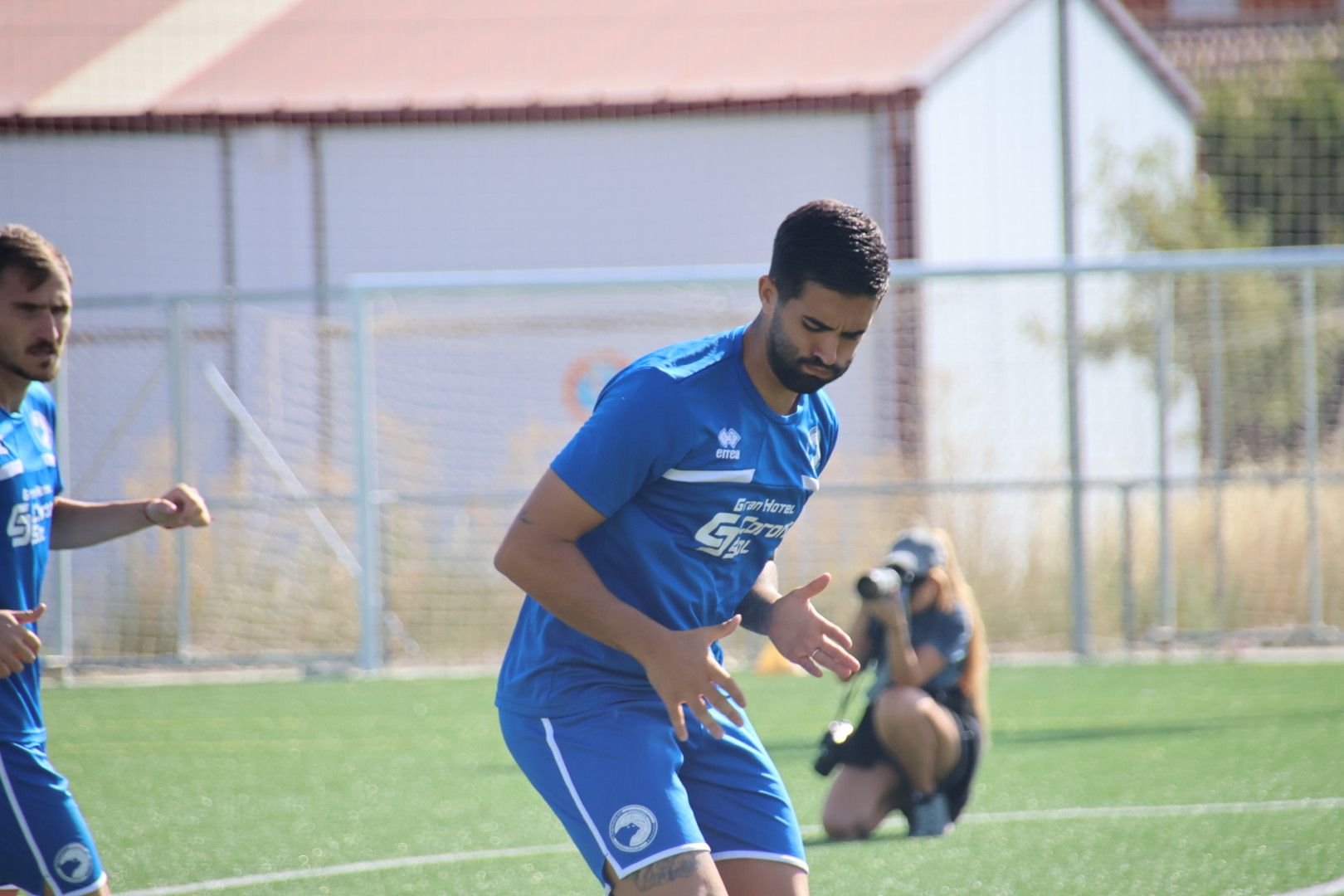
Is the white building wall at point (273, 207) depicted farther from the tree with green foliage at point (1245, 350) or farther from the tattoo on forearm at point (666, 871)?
the tattoo on forearm at point (666, 871)

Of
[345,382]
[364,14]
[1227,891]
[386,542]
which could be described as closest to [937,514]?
[386,542]

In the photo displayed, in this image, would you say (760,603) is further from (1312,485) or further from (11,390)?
(1312,485)

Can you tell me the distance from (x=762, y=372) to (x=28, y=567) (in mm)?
1934

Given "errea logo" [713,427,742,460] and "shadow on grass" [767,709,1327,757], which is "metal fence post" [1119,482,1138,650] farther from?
"errea logo" [713,427,742,460]

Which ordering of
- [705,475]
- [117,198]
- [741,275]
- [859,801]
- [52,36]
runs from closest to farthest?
1. [705,475]
2. [859,801]
3. [741,275]
4. [117,198]
5. [52,36]

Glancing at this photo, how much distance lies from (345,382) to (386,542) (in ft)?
7.17

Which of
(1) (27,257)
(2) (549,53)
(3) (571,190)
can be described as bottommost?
(1) (27,257)

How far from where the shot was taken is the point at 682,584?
11.3 ft

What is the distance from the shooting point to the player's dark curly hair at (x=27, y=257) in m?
3.94

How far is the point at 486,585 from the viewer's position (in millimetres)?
13297

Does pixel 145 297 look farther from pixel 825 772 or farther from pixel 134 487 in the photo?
pixel 825 772

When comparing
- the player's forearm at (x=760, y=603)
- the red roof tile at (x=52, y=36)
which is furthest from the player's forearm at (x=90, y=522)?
the red roof tile at (x=52, y=36)

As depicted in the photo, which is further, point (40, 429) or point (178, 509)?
point (178, 509)

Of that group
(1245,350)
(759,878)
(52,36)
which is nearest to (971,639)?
(759,878)
